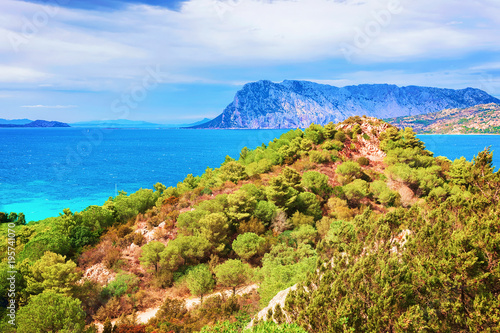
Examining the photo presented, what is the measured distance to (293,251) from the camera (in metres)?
24.8

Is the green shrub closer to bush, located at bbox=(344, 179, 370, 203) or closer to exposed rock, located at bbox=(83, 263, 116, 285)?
bush, located at bbox=(344, 179, 370, 203)

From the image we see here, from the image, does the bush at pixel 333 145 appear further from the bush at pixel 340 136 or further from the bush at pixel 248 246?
the bush at pixel 248 246

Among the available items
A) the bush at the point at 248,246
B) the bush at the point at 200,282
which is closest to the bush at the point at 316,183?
the bush at the point at 248,246

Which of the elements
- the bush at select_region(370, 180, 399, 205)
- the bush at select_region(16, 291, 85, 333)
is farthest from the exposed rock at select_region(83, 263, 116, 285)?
the bush at select_region(370, 180, 399, 205)

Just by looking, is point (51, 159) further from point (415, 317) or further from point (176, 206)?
point (415, 317)

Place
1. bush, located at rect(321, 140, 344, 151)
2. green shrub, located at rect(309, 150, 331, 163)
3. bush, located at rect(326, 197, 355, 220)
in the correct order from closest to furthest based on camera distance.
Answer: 1. bush, located at rect(326, 197, 355, 220)
2. green shrub, located at rect(309, 150, 331, 163)
3. bush, located at rect(321, 140, 344, 151)

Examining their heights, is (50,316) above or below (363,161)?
below

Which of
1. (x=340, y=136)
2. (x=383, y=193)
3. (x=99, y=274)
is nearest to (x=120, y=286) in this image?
(x=99, y=274)

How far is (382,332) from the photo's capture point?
31.9 feet

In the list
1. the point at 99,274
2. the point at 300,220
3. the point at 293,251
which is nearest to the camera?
the point at 293,251

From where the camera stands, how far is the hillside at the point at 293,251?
32.9 feet

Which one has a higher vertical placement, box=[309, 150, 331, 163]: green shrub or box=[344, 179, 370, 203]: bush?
box=[309, 150, 331, 163]: green shrub

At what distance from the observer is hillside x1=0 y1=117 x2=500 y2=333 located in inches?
395

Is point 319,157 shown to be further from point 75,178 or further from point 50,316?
point 75,178
